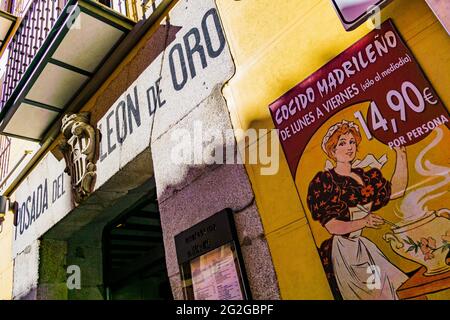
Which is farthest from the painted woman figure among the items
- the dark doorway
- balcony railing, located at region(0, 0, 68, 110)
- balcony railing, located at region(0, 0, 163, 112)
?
balcony railing, located at region(0, 0, 68, 110)

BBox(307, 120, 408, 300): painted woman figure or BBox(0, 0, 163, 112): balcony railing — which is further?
BBox(0, 0, 163, 112): balcony railing

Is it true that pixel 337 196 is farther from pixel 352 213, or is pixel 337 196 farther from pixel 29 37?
pixel 29 37

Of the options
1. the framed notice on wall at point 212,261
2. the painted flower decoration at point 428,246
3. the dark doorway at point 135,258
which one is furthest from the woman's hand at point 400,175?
the dark doorway at point 135,258

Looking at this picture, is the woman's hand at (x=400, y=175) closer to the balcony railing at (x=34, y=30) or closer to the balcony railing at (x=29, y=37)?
the balcony railing at (x=34, y=30)

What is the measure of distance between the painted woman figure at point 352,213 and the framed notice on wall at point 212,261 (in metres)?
0.59

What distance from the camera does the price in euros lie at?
5.37 ft

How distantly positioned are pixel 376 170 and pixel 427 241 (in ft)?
1.25

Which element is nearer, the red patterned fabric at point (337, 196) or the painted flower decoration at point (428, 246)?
the painted flower decoration at point (428, 246)

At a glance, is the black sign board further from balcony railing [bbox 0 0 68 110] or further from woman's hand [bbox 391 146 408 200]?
balcony railing [bbox 0 0 68 110]

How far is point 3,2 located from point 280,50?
30.1 feet

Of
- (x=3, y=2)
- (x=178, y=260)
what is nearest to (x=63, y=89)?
(x=178, y=260)

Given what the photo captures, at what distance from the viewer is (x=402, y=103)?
66.9 inches

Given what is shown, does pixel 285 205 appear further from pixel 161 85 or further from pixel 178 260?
pixel 161 85

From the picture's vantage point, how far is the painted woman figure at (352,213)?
167 cm
